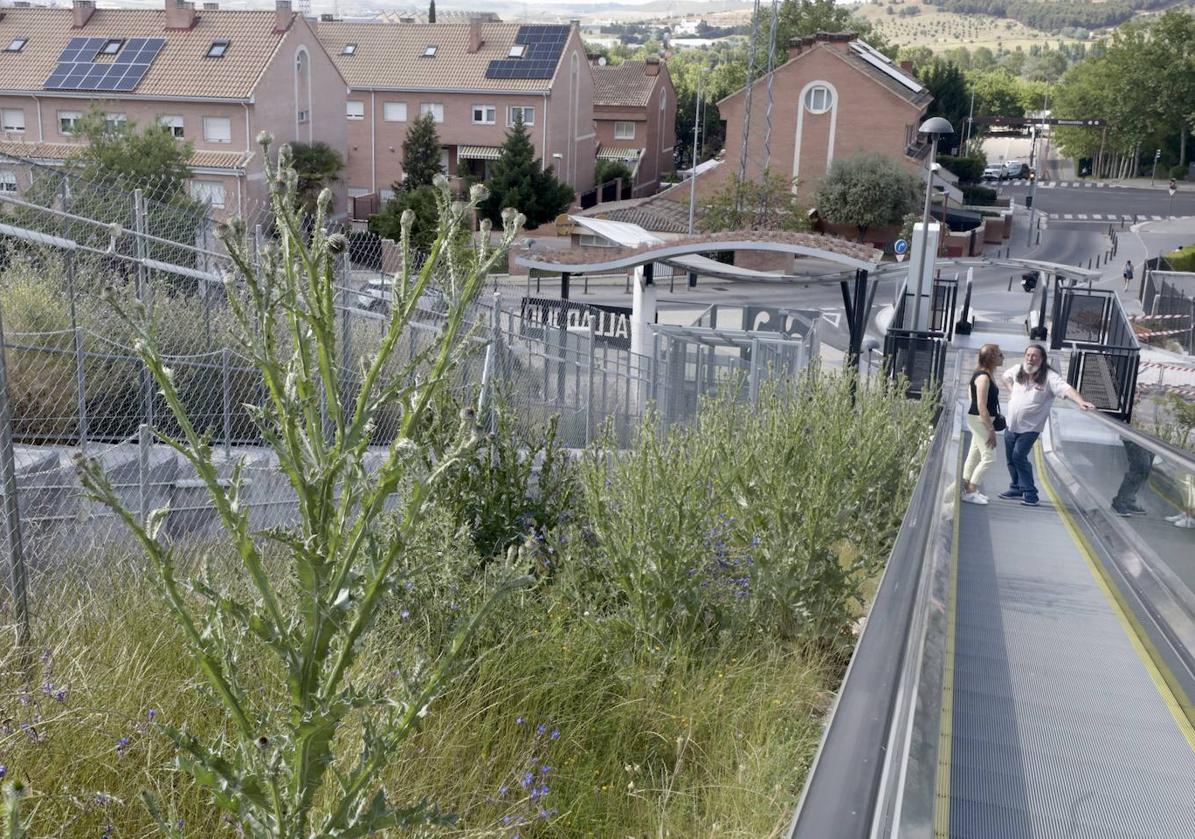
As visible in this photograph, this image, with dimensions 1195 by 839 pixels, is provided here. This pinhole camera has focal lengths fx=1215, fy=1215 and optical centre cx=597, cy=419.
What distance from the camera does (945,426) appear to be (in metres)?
9.20

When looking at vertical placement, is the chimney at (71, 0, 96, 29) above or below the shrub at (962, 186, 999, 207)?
above

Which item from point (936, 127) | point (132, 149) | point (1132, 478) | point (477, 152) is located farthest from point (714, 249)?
point (477, 152)

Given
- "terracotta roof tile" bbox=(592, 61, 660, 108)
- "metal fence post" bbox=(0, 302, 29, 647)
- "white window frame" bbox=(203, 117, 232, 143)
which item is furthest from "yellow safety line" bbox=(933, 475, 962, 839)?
"terracotta roof tile" bbox=(592, 61, 660, 108)

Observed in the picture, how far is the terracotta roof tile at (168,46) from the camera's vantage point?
4375 cm

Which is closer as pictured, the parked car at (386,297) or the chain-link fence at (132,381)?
the chain-link fence at (132,381)

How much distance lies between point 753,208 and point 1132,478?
4291cm

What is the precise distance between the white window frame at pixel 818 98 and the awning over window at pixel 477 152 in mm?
14303

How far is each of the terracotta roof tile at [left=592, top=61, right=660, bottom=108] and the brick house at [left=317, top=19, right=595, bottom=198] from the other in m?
7.88

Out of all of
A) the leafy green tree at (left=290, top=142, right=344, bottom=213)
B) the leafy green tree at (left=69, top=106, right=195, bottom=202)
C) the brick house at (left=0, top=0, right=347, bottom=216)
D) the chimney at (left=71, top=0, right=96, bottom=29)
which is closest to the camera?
the leafy green tree at (left=69, top=106, right=195, bottom=202)

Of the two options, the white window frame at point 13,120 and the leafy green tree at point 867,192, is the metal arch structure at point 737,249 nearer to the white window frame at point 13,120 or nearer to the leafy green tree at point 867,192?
the leafy green tree at point 867,192

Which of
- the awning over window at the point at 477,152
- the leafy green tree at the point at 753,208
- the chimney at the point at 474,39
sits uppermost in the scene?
the chimney at the point at 474,39

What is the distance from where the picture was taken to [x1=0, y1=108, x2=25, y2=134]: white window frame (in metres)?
44.2

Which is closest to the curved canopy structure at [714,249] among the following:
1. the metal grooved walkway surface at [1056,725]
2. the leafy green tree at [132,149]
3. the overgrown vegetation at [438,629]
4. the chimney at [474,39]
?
the overgrown vegetation at [438,629]

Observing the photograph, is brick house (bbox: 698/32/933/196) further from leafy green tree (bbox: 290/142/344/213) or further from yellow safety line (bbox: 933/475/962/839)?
yellow safety line (bbox: 933/475/962/839)
